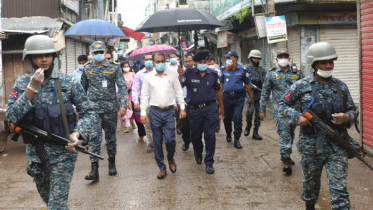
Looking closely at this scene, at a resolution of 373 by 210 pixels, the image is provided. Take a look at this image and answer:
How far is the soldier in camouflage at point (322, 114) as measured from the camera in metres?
3.78

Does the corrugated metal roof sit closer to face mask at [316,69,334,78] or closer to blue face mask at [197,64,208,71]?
blue face mask at [197,64,208,71]

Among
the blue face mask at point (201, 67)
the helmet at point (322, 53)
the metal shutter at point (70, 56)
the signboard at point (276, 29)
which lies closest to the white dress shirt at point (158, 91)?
the blue face mask at point (201, 67)

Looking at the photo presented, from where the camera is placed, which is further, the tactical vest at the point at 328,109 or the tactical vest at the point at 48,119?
the tactical vest at the point at 328,109

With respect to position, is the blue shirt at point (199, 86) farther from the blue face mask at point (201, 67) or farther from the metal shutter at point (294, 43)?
Result: the metal shutter at point (294, 43)

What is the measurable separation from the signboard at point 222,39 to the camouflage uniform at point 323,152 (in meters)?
16.0

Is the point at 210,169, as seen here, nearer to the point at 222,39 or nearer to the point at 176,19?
the point at 176,19

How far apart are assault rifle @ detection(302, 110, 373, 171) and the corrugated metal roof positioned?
11835 millimetres

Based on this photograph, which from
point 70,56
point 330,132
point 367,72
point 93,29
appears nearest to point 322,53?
point 330,132

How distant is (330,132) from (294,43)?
35.2ft

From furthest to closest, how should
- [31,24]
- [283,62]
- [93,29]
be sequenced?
[31,24] → [93,29] → [283,62]

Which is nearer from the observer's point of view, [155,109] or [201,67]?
[155,109]

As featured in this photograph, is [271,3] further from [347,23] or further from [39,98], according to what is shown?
[39,98]

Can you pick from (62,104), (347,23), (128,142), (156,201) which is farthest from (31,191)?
(347,23)

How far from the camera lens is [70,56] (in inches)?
699
